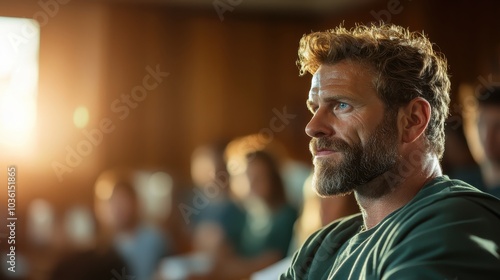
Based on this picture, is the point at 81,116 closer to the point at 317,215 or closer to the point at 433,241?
the point at 317,215

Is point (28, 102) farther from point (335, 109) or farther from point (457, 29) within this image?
point (335, 109)

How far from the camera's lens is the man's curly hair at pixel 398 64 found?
1.25 metres

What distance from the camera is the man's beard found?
1224 millimetres

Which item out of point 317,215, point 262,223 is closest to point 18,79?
point 262,223

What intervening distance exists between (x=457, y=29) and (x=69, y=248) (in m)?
2.35

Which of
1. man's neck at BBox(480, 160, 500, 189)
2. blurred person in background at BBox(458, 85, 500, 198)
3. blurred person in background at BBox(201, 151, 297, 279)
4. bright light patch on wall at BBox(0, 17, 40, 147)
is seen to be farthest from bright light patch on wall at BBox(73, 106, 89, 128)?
man's neck at BBox(480, 160, 500, 189)

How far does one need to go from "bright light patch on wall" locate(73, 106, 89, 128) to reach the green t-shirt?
3.26 meters

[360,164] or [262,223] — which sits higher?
[360,164]

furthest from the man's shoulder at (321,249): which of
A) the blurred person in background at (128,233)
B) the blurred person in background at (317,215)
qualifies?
the blurred person in background at (128,233)

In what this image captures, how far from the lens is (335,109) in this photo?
4.17 ft

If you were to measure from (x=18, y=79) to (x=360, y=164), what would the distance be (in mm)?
3157

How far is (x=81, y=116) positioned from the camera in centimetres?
427

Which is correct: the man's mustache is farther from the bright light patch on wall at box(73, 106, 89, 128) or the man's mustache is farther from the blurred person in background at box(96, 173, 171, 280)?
the bright light patch on wall at box(73, 106, 89, 128)

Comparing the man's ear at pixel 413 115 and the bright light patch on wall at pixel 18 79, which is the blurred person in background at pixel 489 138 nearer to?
the man's ear at pixel 413 115
